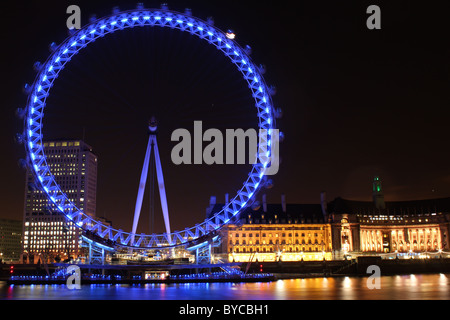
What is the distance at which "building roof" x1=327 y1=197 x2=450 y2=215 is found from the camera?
102m

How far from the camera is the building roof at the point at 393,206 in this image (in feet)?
336

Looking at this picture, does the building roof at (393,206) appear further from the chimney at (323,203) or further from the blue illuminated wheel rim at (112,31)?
the blue illuminated wheel rim at (112,31)

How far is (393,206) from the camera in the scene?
362 ft

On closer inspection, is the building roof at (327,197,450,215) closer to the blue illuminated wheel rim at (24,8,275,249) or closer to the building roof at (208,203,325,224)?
the building roof at (208,203,325,224)

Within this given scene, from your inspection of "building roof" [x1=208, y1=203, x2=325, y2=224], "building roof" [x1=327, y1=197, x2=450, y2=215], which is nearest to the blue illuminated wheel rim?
"building roof" [x1=208, y1=203, x2=325, y2=224]

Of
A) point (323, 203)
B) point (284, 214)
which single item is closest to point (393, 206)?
point (323, 203)

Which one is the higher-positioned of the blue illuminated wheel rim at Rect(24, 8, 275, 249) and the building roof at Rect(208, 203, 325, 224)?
the blue illuminated wheel rim at Rect(24, 8, 275, 249)

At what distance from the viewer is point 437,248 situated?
103 m

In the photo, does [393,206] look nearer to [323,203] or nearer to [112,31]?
[323,203]

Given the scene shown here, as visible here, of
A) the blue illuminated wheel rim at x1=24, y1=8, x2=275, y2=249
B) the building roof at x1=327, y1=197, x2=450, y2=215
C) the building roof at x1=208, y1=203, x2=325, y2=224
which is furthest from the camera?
the building roof at x1=327, y1=197, x2=450, y2=215

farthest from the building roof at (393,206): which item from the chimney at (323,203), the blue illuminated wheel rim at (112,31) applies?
the blue illuminated wheel rim at (112,31)
